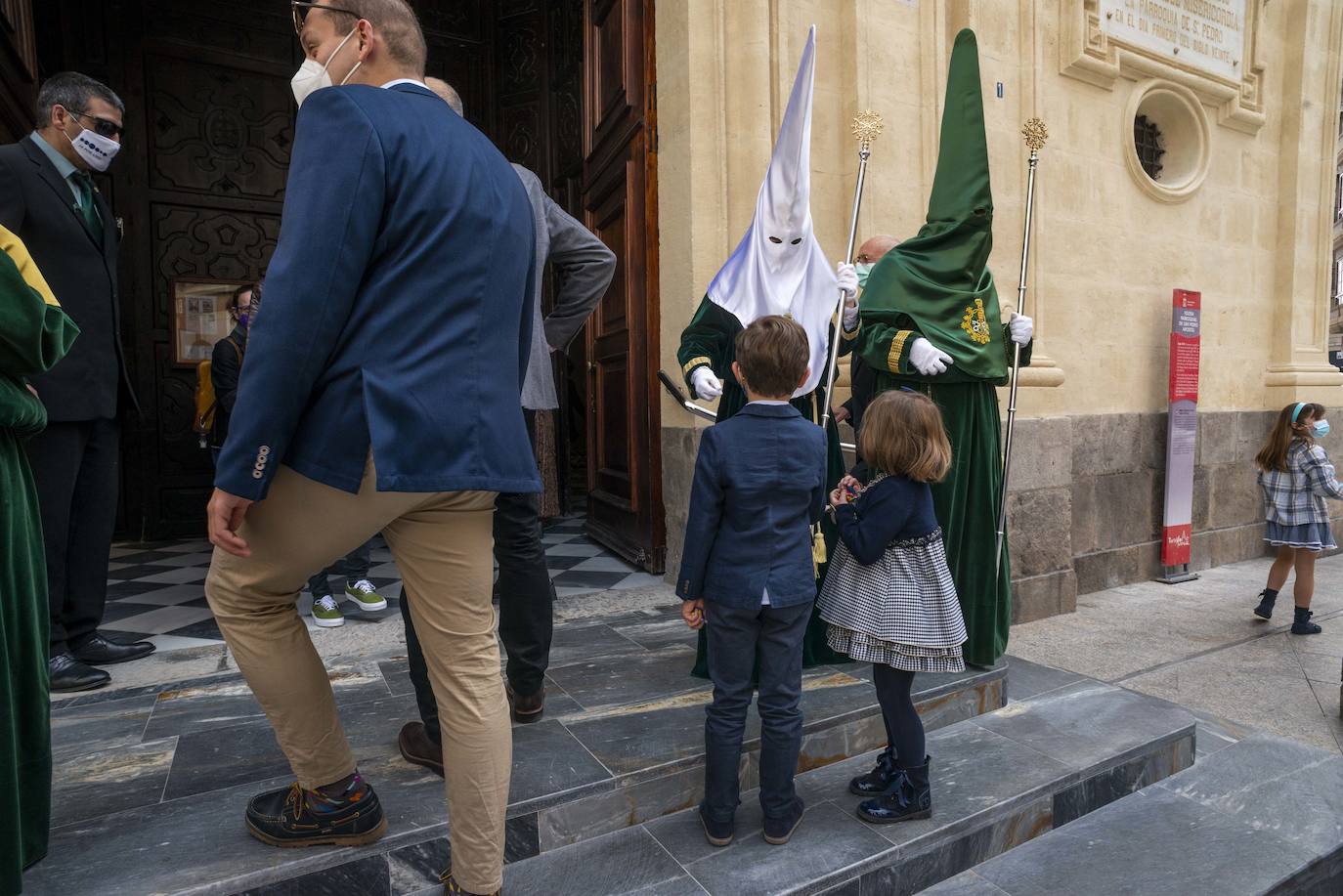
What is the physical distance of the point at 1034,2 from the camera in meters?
4.70

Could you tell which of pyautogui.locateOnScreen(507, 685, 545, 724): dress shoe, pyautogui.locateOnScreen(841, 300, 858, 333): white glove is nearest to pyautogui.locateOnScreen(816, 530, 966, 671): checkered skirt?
pyautogui.locateOnScreen(507, 685, 545, 724): dress shoe

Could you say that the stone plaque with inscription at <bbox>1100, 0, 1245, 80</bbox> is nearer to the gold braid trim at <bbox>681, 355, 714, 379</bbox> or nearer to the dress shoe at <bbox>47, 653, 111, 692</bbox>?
the gold braid trim at <bbox>681, 355, 714, 379</bbox>

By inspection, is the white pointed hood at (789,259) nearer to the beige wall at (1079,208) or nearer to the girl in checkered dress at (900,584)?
the girl in checkered dress at (900,584)

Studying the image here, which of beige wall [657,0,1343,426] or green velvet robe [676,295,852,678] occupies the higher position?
beige wall [657,0,1343,426]

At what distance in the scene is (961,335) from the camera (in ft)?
10.1

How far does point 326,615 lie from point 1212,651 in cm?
430

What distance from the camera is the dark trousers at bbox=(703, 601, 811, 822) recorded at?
2.06 metres

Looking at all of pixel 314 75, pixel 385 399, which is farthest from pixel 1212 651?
pixel 314 75

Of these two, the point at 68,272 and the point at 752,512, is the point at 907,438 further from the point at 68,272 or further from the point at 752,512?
the point at 68,272

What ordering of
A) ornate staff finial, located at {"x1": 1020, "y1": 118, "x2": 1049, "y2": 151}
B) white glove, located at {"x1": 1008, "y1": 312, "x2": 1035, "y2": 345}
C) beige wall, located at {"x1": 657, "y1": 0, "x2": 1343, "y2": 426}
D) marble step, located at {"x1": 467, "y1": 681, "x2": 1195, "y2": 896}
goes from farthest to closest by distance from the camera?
1. beige wall, located at {"x1": 657, "y1": 0, "x2": 1343, "y2": 426}
2. ornate staff finial, located at {"x1": 1020, "y1": 118, "x2": 1049, "y2": 151}
3. white glove, located at {"x1": 1008, "y1": 312, "x2": 1035, "y2": 345}
4. marble step, located at {"x1": 467, "y1": 681, "x2": 1195, "y2": 896}

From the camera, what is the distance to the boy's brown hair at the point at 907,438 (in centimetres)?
221

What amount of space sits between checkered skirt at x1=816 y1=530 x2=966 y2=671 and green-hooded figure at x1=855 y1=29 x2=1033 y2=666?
0.84m

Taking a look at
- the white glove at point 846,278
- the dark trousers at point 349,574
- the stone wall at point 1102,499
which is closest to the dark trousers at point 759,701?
the white glove at point 846,278

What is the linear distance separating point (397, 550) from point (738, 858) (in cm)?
117
